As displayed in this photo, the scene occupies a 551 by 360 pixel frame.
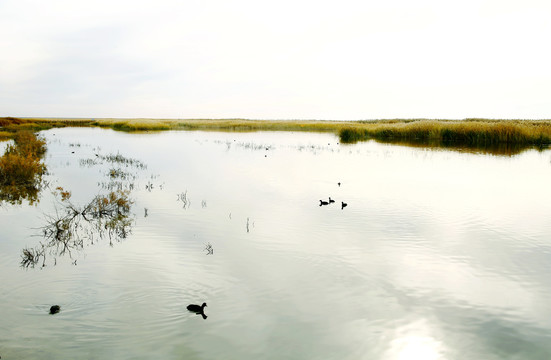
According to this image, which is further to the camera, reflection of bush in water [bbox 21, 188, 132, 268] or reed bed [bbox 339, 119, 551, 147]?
reed bed [bbox 339, 119, 551, 147]

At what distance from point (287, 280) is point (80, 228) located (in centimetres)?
602

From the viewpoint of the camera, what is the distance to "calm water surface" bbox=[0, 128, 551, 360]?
4969 millimetres

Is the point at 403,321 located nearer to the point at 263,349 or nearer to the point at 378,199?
the point at 263,349

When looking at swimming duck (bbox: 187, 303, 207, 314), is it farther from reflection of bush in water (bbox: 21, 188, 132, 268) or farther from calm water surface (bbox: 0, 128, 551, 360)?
reflection of bush in water (bbox: 21, 188, 132, 268)

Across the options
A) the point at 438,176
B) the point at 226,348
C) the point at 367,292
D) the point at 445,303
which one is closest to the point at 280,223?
the point at 367,292

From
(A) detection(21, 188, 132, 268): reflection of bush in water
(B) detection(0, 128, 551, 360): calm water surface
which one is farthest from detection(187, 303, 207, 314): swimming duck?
(A) detection(21, 188, 132, 268): reflection of bush in water

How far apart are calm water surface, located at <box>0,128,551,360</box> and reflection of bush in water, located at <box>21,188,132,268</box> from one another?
0.13 metres

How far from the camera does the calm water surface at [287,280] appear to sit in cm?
497

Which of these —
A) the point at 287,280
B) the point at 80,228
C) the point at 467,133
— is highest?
the point at 467,133

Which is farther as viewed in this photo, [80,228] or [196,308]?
[80,228]

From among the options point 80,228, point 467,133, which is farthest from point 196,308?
point 467,133

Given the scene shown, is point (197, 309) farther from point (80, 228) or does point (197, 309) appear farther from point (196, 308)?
point (80, 228)

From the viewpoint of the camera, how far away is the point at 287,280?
6855 mm

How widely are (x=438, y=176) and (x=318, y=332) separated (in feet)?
54.1
